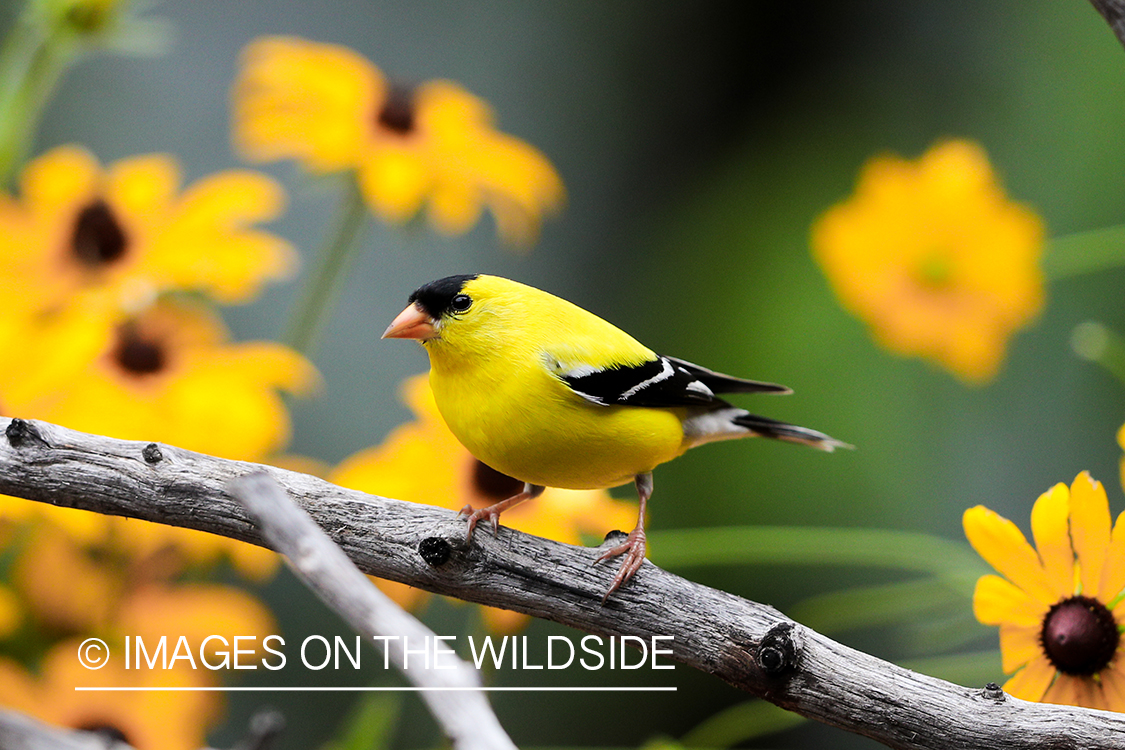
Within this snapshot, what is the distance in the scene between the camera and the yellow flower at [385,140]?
675 millimetres

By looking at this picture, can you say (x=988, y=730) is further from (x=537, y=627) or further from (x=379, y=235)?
(x=379, y=235)

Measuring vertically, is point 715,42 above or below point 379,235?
above

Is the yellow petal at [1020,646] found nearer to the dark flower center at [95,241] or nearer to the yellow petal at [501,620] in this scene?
the yellow petal at [501,620]

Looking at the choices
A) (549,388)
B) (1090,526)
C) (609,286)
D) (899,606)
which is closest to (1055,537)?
(1090,526)

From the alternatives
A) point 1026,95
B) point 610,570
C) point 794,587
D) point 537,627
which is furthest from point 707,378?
point 1026,95

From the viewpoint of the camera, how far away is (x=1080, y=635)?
0.43m

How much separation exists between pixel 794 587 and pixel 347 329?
66 centimetres

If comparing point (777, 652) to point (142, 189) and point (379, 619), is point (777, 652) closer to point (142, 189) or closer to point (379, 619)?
point (379, 619)

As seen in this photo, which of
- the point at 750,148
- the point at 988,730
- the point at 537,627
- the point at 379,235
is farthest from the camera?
the point at 750,148

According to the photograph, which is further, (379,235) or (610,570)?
(379,235)

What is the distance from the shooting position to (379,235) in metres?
1.29

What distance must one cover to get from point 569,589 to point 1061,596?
0.76ft

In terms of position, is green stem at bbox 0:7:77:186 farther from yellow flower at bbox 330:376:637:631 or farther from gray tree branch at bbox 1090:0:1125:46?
gray tree branch at bbox 1090:0:1125:46

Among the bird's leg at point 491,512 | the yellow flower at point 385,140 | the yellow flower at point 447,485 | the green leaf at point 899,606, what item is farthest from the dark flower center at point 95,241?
the green leaf at point 899,606
